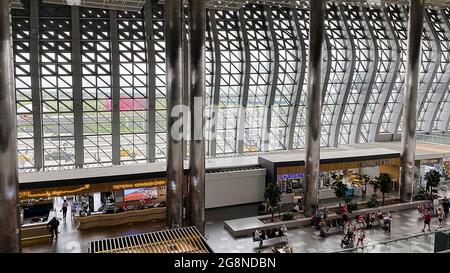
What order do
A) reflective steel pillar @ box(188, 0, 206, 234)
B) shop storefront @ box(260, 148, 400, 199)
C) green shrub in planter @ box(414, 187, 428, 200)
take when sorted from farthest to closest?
green shrub in planter @ box(414, 187, 428, 200) < shop storefront @ box(260, 148, 400, 199) < reflective steel pillar @ box(188, 0, 206, 234)

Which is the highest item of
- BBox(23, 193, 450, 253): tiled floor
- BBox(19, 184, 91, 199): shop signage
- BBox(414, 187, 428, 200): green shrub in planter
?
BBox(19, 184, 91, 199): shop signage

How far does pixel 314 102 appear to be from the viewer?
65.1 feet

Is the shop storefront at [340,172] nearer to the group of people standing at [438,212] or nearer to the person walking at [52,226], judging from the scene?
the group of people standing at [438,212]

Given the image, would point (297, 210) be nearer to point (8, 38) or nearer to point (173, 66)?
point (173, 66)

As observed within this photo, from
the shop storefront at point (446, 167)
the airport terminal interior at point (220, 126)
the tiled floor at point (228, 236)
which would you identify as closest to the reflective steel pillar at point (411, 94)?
the airport terminal interior at point (220, 126)

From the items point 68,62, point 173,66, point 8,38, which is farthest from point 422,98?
point 8,38

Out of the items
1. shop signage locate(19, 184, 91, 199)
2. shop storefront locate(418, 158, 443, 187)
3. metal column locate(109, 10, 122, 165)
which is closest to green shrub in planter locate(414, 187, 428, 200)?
shop storefront locate(418, 158, 443, 187)

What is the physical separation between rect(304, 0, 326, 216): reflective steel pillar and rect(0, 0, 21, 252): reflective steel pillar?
1351 centimetres

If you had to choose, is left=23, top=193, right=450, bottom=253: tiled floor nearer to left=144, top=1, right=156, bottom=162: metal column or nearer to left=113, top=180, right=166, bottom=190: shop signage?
left=113, top=180, right=166, bottom=190: shop signage

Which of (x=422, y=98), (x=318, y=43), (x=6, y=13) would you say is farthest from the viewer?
(x=422, y=98)

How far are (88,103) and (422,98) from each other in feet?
102

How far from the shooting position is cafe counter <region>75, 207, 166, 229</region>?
18.1m

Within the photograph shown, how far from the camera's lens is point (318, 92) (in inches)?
779
